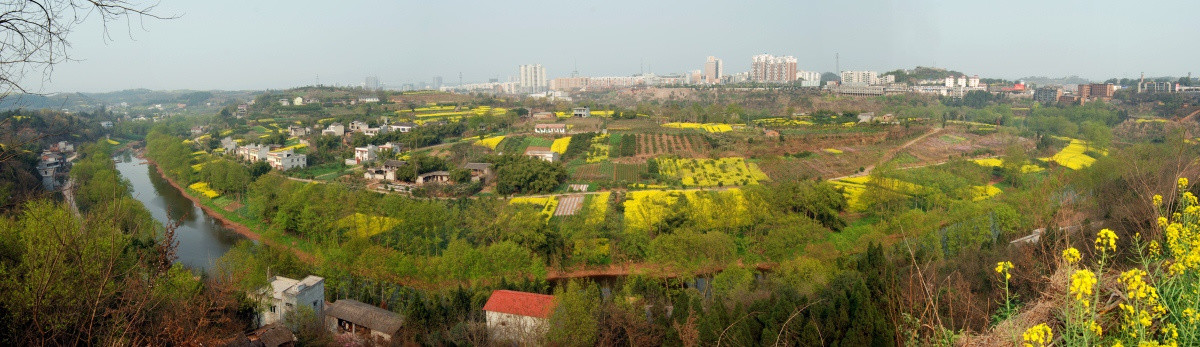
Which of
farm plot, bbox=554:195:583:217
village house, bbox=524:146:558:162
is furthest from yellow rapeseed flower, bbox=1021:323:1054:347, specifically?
village house, bbox=524:146:558:162

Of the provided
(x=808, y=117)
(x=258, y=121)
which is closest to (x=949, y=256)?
(x=808, y=117)

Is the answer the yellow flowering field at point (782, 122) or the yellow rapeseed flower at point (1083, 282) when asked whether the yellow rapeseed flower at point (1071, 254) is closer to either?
the yellow rapeseed flower at point (1083, 282)

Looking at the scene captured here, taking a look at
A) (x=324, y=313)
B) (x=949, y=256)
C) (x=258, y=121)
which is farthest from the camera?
(x=258, y=121)

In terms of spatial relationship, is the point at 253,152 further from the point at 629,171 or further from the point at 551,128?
the point at 629,171

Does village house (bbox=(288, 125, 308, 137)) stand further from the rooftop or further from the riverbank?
the rooftop

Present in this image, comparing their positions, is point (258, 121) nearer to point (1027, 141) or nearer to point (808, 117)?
point (808, 117)

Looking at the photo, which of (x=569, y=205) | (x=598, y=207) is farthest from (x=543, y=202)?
(x=598, y=207)

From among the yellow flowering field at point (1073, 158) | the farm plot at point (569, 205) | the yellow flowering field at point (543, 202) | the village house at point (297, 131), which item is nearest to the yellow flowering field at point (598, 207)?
the farm plot at point (569, 205)

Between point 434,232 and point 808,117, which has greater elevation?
point 808,117
